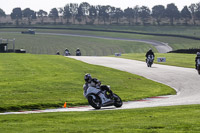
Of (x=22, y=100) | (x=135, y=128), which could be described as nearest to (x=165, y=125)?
(x=135, y=128)

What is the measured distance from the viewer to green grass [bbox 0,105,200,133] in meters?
11.3

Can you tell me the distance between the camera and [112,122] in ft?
42.2

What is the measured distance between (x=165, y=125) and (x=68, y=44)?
339 ft

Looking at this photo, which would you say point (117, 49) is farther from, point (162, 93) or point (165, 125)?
point (165, 125)

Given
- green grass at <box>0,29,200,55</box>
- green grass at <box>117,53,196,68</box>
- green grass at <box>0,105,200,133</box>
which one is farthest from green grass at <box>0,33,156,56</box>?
green grass at <box>0,105,200,133</box>

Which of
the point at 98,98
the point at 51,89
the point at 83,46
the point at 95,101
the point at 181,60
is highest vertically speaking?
the point at 98,98

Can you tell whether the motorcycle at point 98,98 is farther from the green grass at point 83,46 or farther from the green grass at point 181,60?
the green grass at point 83,46

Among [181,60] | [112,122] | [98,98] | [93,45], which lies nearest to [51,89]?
[98,98]

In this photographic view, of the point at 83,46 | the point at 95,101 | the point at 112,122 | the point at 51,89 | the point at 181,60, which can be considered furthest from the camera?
the point at 83,46

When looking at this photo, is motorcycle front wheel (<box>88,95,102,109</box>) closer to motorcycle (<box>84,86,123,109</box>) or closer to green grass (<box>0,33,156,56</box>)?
motorcycle (<box>84,86,123,109</box>)

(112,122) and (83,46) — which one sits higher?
(112,122)

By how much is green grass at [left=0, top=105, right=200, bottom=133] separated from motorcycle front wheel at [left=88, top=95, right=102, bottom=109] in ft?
6.65

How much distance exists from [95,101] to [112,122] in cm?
488

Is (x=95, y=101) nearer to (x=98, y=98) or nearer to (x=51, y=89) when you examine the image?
(x=98, y=98)
